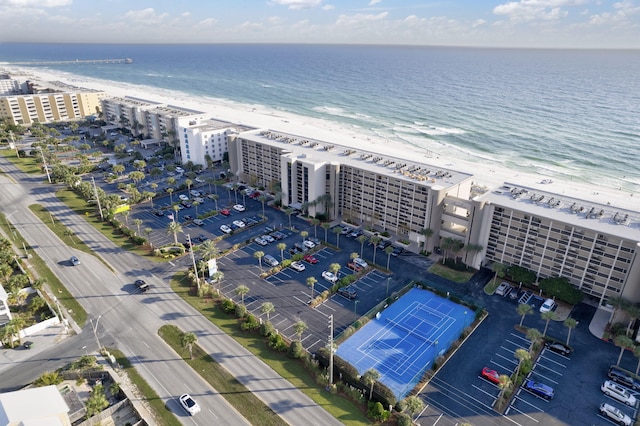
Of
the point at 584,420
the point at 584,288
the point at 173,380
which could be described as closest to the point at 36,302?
the point at 173,380

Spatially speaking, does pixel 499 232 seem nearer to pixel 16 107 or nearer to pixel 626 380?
pixel 626 380

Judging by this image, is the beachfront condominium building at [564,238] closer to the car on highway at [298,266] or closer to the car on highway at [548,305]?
the car on highway at [548,305]

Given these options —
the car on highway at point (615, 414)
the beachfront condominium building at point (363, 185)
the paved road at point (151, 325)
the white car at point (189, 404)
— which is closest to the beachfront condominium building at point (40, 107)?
the paved road at point (151, 325)

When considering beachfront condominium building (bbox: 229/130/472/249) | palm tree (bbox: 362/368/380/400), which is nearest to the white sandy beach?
beachfront condominium building (bbox: 229/130/472/249)

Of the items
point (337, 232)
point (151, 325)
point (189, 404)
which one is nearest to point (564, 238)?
point (337, 232)

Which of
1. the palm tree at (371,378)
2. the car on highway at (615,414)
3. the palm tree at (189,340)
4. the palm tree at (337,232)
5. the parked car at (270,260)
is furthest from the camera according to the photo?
the palm tree at (337,232)

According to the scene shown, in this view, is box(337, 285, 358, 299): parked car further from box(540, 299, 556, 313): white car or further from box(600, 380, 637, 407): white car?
box(600, 380, 637, 407): white car
